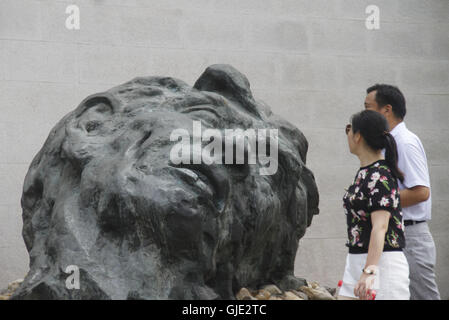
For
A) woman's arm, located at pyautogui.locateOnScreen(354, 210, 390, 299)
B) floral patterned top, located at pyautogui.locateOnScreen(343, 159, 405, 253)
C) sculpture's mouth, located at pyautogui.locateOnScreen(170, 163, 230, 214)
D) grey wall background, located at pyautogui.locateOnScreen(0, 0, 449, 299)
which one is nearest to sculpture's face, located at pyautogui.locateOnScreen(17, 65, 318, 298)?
sculpture's mouth, located at pyautogui.locateOnScreen(170, 163, 230, 214)

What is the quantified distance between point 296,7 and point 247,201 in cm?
328

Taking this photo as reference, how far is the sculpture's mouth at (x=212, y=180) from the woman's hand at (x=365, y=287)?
0.61 m

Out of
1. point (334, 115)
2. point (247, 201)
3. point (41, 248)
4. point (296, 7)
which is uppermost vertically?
point (296, 7)

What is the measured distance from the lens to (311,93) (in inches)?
219

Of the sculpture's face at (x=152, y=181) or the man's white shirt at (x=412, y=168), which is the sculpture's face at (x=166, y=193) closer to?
the sculpture's face at (x=152, y=181)

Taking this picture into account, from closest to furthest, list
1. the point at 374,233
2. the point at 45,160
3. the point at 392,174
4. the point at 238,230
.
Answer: the point at 374,233 < the point at 392,174 < the point at 238,230 < the point at 45,160

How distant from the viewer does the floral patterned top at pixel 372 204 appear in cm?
239

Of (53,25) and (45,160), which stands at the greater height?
(53,25)

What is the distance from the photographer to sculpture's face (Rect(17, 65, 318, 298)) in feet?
7.75

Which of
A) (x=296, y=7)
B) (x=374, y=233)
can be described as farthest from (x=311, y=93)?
(x=374, y=233)

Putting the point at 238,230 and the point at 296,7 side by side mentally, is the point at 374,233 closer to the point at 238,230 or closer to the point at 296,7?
the point at 238,230

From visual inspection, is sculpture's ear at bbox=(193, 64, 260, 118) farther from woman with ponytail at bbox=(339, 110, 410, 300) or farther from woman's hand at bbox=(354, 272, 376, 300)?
woman's hand at bbox=(354, 272, 376, 300)

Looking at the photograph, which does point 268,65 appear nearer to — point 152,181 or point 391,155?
point 391,155

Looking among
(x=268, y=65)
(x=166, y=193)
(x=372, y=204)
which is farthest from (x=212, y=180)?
(x=268, y=65)
